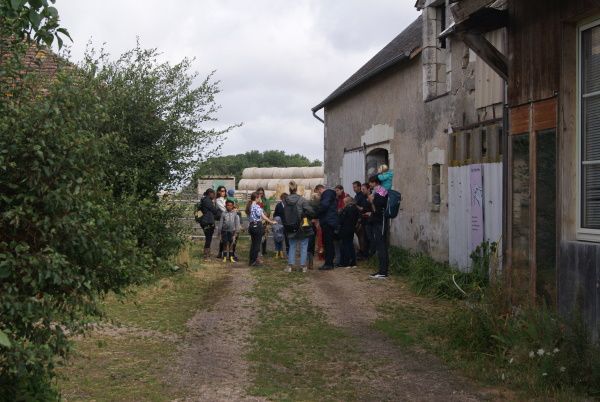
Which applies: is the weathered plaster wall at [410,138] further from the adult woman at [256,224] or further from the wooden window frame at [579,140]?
the wooden window frame at [579,140]

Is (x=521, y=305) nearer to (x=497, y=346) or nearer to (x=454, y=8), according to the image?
(x=497, y=346)

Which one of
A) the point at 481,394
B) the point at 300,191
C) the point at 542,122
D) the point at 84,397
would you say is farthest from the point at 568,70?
the point at 300,191

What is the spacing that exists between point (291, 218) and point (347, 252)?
1.72m

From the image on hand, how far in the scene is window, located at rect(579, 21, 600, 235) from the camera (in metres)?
5.75

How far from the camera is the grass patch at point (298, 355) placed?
5.76m

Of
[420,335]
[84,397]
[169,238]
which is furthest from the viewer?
[169,238]

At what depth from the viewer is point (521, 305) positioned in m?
6.68

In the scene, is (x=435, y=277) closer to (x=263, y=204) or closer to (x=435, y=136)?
(x=435, y=136)

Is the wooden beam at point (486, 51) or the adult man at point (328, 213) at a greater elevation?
the wooden beam at point (486, 51)

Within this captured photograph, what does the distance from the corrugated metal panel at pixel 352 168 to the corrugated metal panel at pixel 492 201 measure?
6679mm

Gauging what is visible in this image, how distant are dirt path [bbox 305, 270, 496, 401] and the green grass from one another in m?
1.72

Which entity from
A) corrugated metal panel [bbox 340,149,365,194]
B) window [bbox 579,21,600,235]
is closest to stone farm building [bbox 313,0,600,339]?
window [bbox 579,21,600,235]

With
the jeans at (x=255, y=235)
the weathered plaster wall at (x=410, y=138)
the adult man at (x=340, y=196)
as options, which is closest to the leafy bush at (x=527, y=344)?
the weathered plaster wall at (x=410, y=138)

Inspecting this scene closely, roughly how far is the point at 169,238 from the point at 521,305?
671 centimetres
